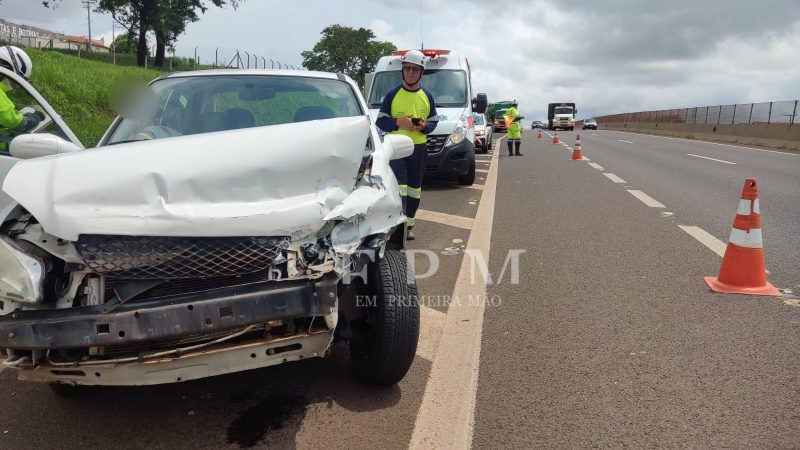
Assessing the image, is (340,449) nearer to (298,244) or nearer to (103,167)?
(298,244)

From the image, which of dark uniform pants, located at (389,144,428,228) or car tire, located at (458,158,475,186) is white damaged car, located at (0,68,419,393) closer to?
dark uniform pants, located at (389,144,428,228)

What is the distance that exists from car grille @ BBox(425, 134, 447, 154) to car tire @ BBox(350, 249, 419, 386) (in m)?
6.60

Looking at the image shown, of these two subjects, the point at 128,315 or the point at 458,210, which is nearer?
the point at 128,315

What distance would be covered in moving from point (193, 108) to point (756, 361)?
371 cm

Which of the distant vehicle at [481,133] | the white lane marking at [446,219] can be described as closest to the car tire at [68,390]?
the white lane marking at [446,219]

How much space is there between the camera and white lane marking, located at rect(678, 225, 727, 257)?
18.7 ft

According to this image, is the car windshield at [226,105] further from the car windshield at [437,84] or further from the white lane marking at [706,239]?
the car windshield at [437,84]

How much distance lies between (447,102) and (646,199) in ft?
12.0

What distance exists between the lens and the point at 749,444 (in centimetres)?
245

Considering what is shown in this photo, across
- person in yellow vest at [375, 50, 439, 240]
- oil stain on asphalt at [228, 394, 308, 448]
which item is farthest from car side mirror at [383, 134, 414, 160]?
person in yellow vest at [375, 50, 439, 240]

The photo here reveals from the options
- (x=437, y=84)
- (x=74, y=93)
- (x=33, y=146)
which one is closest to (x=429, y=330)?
(x=33, y=146)

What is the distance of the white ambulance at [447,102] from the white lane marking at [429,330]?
547 cm

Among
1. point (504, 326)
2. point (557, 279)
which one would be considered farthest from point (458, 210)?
point (504, 326)

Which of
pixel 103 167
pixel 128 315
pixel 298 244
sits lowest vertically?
pixel 128 315
